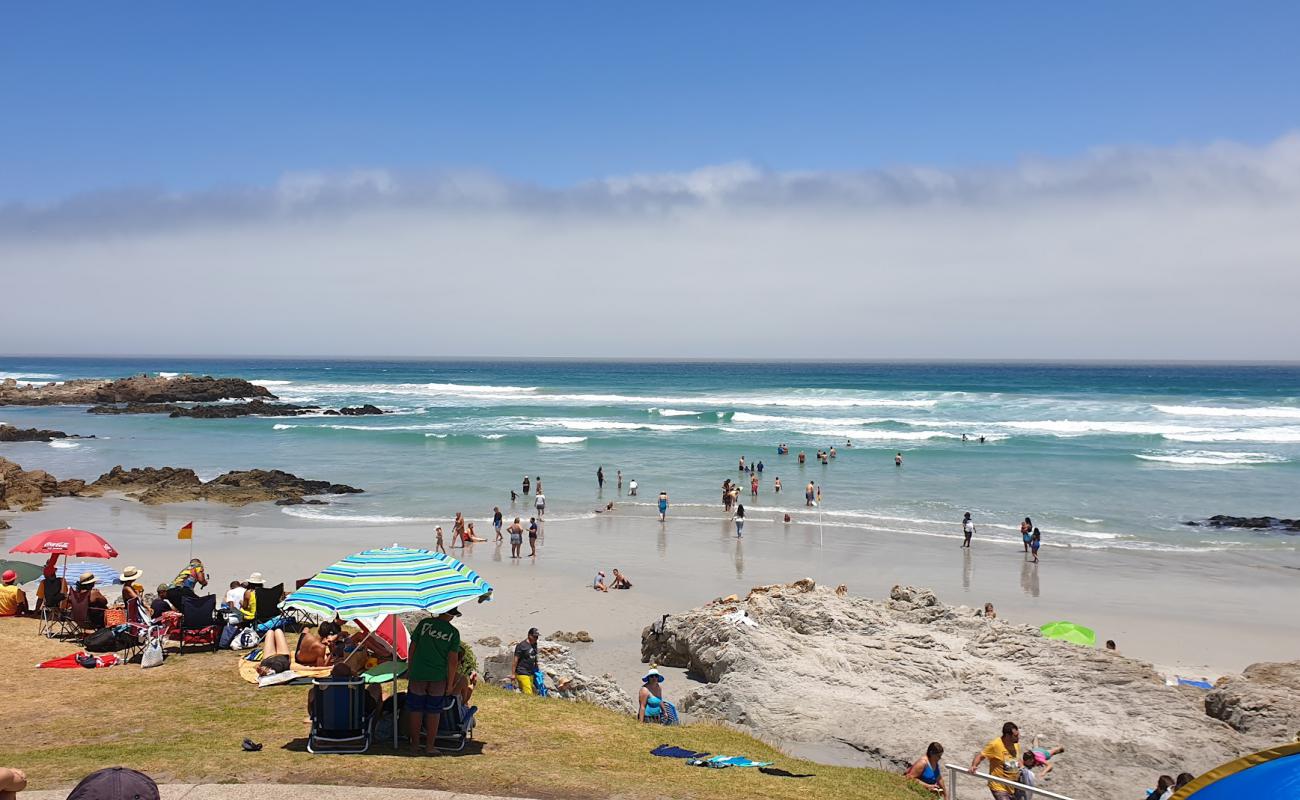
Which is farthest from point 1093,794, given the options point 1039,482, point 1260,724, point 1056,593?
point 1039,482

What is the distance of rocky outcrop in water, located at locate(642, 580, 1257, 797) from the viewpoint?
937cm

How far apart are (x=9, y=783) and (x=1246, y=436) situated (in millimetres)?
64388

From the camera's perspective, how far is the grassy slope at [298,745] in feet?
22.5

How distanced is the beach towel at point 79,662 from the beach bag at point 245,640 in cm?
122

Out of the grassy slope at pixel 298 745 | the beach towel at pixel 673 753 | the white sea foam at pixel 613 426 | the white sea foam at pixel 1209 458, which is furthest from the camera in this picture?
the white sea foam at pixel 613 426

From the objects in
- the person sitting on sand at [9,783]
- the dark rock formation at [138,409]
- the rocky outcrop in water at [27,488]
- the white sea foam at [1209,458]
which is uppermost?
the person sitting on sand at [9,783]

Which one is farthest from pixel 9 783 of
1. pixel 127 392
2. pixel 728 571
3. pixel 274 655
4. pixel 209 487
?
pixel 127 392

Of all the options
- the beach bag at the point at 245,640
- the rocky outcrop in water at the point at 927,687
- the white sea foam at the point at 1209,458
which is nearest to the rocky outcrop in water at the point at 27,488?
the beach bag at the point at 245,640

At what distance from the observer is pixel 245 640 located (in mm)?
10727

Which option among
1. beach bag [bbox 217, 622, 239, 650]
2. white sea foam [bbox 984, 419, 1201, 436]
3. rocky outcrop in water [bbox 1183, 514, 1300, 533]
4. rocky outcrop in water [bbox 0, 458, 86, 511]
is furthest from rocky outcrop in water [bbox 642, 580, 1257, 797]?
white sea foam [bbox 984, 419, 1201, 436]

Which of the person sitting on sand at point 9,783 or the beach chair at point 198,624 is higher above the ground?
the person sitting on sand at point 9,783

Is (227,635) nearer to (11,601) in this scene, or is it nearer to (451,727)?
(11,601)

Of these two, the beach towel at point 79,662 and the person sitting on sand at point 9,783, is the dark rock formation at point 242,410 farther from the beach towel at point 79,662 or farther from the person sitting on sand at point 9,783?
the person sitting on sand at point 9,783

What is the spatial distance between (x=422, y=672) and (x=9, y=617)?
832 cm
